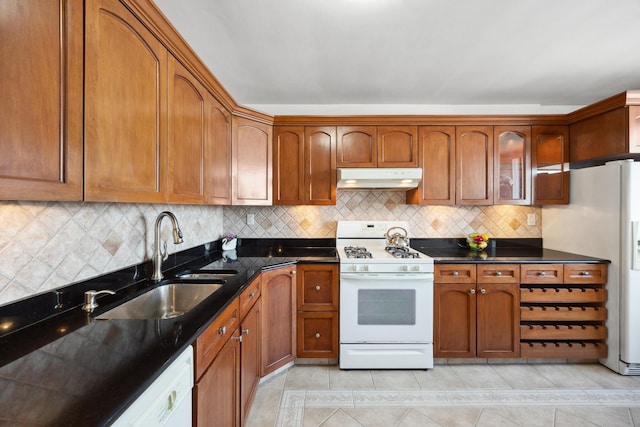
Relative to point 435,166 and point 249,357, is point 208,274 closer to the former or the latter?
point 249,357

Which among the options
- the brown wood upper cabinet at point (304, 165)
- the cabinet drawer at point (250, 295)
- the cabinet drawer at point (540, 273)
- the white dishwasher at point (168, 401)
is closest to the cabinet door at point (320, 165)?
the brown wood upper cabinet at point (304, 165)

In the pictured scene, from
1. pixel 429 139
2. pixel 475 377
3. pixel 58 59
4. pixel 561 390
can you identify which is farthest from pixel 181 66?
pixel 561 390

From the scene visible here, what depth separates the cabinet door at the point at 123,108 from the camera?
92 centimetres

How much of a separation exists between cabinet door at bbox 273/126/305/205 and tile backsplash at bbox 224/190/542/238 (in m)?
0.30

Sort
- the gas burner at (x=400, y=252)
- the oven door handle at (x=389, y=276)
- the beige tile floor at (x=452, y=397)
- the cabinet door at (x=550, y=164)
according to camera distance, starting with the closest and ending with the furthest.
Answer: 1. the beige tile floor at (x=452, y=397)
2. the oven door handle at (x=389, y=276)
3. the gas burner at (x=400, y=252)
4. the cabinet door at (x=550, y=164)

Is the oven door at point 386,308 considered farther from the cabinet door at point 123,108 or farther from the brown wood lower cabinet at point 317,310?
the cabinet door at point 123,108

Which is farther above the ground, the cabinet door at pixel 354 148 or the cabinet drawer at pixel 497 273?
the cabinet door at pixel 354 148

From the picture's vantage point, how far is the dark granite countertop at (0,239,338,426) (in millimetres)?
584

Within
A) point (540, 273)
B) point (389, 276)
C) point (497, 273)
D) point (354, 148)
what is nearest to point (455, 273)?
point (497, 273)

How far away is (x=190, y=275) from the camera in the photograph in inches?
70.8

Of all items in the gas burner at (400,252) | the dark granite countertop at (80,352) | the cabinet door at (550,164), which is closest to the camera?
the dark granite countertop at (80,352)

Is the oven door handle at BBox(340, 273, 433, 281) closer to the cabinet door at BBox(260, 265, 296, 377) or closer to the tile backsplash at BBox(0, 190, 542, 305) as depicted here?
the cabinet door at BBox(260, 265, 296, 377)

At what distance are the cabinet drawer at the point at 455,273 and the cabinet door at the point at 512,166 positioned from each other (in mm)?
780

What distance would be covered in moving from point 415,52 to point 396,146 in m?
0.85
